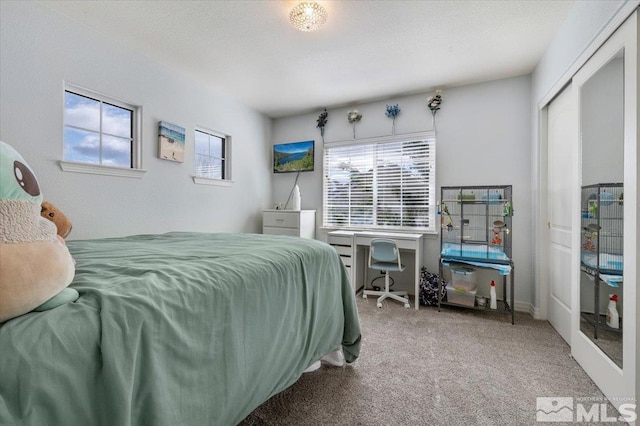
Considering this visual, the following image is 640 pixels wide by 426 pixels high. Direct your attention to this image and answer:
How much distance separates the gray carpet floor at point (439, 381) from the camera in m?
1.43

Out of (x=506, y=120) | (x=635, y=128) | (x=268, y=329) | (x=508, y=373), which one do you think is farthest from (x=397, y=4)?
(x=508, y=373)

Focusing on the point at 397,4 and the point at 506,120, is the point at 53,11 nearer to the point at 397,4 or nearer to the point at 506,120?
the point at 397,4

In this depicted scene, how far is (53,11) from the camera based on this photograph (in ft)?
6.91

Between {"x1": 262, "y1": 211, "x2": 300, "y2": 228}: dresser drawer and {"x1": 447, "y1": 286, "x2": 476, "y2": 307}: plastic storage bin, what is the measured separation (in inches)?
79.8

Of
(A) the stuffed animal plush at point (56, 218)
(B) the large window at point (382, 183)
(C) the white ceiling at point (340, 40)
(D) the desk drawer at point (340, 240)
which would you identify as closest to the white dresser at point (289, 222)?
(B) the large window at point (382, 183)

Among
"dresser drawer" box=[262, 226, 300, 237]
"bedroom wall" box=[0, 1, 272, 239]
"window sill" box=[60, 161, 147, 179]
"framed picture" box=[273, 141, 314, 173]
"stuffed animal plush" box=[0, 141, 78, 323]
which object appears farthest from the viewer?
"framed picture" box=[273, 141, 314, 173]

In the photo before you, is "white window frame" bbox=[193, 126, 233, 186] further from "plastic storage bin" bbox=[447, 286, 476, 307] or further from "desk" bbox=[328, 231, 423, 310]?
"plastic storage bin" bbox=[447, 286, 476, 307]

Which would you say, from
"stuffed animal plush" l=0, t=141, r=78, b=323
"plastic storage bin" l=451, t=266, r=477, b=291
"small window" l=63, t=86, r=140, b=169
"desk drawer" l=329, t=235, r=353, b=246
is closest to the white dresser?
"desk drawer" l=329, t=235, r=353, b=246

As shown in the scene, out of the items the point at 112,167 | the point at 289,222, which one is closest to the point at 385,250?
the point at 289,222

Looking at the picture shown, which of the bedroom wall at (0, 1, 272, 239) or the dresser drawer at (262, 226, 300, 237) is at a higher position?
the bedroom wall at (0, 1, 272, 239)

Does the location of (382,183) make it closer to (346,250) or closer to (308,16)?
(346,250)

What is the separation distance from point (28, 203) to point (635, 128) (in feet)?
7.89

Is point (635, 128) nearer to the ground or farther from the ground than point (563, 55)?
nearer to the ground

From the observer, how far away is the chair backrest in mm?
3182
